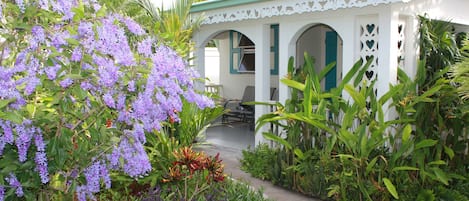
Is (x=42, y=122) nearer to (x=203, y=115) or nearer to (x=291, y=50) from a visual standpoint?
(x=203, y=115)

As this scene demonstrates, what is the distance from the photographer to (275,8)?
6168mm

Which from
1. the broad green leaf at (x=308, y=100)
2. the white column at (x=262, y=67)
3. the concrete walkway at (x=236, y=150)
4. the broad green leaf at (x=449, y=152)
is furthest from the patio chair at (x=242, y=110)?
the broad green leaf at (x=449, y=152)

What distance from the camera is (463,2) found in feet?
22.4

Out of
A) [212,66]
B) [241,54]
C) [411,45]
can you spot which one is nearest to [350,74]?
[411,45]

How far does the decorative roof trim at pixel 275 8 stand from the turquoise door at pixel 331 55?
9.15ft

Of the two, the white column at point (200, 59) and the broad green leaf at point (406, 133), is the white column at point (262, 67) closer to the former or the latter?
the white column at point (200, 59)

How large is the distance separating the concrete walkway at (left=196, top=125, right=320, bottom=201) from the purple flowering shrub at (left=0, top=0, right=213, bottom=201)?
251cm

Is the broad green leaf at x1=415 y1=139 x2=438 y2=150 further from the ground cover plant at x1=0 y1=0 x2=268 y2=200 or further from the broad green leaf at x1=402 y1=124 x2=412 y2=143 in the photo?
the ground cover plant at x1=0 y1=0 x2=268 y2=200

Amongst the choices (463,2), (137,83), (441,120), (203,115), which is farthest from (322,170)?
(463,2)

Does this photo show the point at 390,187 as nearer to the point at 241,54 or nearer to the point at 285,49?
the point at 285,49

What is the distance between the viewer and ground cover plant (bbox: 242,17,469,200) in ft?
15.5

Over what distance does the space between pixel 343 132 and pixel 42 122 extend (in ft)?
11.0

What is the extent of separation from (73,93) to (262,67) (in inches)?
192

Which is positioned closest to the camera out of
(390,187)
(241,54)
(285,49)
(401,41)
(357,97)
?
(390,187)
